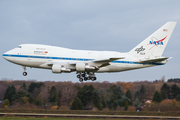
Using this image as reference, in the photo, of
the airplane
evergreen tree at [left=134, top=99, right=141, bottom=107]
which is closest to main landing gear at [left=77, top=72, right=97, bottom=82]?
the airplane

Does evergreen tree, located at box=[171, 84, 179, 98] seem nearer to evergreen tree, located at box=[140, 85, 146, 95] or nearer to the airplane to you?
evergreen tree, located at box=[140, 85, 146, 95]

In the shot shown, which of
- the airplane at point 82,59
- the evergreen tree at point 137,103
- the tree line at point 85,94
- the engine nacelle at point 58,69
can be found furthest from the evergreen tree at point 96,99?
the engine nacelle at point 58,69

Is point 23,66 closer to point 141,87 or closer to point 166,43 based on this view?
point 166,43

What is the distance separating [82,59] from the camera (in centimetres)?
4978

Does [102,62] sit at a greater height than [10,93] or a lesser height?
greater

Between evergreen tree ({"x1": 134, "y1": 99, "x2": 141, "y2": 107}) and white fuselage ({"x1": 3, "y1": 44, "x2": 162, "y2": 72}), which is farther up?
white fuselage ({"x1": 3, "y1": 44, "x2": 162, "y2": 72})

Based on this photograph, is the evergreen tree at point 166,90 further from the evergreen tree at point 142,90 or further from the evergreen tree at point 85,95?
the evergreen tree at point 85,95

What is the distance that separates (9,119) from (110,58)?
2319 cm

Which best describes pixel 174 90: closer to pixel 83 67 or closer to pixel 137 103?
pixel 137 103

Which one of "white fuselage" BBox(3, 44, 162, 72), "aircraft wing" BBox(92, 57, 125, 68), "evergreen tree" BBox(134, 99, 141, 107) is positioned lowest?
"evergreen tree" BBox(134, 99, 141, 107)

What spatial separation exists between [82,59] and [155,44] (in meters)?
15.0

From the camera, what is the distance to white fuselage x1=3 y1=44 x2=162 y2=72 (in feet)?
163

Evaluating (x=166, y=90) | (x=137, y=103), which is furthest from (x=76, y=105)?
(x=166, y=90)

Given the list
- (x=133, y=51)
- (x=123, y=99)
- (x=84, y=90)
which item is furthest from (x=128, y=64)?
(x=123, y=99)
